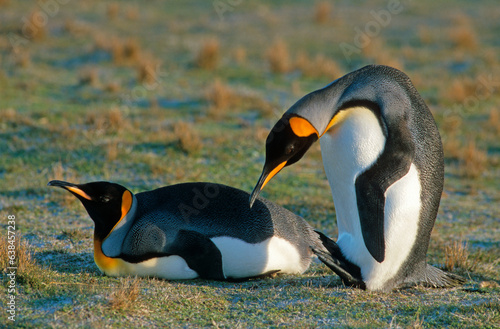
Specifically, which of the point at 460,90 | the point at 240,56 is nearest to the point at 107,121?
the point at 240,56

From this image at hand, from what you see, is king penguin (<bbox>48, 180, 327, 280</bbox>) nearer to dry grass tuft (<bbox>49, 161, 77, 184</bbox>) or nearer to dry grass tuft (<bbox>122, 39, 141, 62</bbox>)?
dry grass tuft (<bbox>49, 161, 77, 184</bbox>)

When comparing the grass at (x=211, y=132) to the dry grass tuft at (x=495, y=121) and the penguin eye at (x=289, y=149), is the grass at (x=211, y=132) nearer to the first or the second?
the dry grass tuft at (x=495, y=121)

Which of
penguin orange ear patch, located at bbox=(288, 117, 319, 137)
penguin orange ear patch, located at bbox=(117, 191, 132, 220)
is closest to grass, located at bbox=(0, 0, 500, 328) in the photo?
penguin orange ear patch, located at bbox=(117, 191, 132, 220)

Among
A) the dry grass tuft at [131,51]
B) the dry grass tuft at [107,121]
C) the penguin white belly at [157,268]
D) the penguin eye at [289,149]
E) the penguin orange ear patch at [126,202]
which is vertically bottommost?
the penguin white belly at [157,268]

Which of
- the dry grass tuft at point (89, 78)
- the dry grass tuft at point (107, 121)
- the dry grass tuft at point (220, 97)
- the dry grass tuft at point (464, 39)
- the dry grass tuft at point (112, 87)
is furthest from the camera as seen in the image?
the dry grass tuft at point (464, 39)

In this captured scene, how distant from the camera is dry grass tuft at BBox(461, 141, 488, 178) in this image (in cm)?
909

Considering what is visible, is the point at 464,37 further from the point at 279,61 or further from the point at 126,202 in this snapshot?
the point at 126,202

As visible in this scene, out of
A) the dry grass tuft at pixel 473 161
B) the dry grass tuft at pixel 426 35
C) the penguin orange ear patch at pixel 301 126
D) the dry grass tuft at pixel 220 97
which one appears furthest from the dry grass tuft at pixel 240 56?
the penguin orange ear patch at pixel 301 126

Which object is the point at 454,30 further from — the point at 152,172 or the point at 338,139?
the point at 338,139

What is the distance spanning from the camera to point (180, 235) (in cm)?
457

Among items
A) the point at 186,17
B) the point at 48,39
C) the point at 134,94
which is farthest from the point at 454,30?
the point at 48,39

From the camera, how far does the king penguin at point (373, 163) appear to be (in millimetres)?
4215

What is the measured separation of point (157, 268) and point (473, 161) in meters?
6.12

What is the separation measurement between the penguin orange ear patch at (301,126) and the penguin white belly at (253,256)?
0.96 metres
